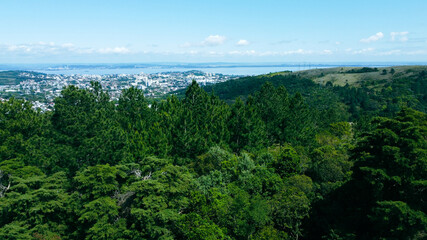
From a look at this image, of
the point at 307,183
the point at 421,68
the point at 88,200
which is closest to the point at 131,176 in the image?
the point at 88,200

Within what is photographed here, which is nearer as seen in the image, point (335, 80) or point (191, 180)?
point (191, 180)

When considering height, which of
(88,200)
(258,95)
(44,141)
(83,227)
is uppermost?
(258,95)

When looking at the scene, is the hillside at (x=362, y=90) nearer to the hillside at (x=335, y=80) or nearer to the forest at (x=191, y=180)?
the hillside at (x=335, y=80)

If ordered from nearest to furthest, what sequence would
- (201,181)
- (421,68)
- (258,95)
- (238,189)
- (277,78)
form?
(238,189) < (201,181) < (258,95) < (421,68) < (277,78)

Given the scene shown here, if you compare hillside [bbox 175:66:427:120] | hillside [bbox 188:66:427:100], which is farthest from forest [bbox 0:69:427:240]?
hillside [bbox 188:66:427:100]

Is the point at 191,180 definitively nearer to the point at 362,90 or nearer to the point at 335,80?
the point at 362,90

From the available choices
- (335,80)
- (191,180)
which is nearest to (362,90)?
(335,80)

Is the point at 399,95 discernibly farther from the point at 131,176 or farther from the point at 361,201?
the point at 131,176

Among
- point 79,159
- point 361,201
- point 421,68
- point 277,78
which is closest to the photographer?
point 361,201
